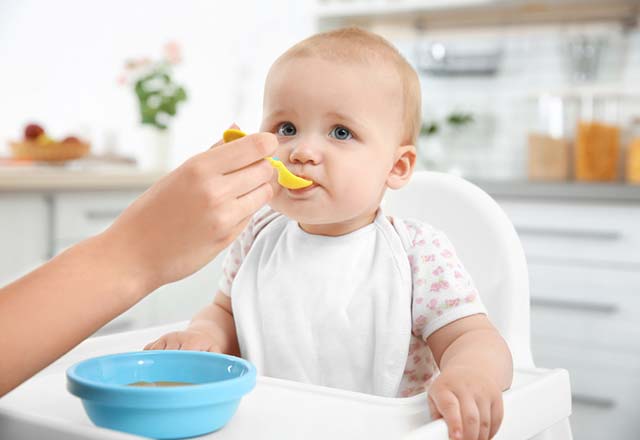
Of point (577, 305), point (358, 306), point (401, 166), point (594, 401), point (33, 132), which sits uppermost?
point (401, 166)

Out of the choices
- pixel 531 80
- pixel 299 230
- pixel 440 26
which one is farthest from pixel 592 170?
pixel 299 230

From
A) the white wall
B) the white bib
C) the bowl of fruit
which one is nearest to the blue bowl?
the white bib

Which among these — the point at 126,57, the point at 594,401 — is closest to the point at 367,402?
the point at 594,401

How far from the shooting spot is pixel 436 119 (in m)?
3.62

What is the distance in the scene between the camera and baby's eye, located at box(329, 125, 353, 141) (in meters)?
0.95

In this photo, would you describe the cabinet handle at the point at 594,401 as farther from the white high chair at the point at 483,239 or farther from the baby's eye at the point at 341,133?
the baby's eye at the point at 341,133

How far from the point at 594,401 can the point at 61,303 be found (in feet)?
8.16

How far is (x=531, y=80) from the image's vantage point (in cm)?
345

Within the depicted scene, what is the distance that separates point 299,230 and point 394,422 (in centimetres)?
40

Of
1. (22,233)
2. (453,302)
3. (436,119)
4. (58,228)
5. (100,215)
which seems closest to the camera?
(453,302)

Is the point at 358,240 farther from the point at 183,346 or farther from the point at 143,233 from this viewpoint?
the point at 143,233

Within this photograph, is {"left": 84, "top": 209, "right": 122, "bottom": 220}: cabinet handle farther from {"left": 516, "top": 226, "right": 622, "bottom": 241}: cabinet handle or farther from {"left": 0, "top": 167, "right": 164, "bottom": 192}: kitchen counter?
{"left": 516, "top": 226, "right": 622, "bottom": 241}: cabinet handle

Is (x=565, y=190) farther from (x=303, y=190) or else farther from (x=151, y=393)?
(x=151, y=393)

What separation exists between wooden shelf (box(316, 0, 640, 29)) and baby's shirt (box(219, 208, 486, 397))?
Result: 2492 millimetres
